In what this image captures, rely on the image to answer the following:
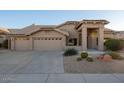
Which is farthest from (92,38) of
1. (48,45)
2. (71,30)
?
(48,45)

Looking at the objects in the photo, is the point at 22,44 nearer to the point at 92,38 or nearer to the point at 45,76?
the point at 92,38

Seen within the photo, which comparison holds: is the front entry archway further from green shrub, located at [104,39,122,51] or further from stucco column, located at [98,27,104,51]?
green shrub, located at [104,39,122,51]

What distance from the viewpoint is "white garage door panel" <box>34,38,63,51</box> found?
3033 cm

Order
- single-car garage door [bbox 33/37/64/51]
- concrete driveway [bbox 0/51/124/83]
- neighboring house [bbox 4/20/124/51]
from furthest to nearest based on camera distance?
single-car garage door [bbox 33/37/64/51]
neighboring house [bbox 4/20/124/51]
concrete driveway [bbox 0/51/124/83]

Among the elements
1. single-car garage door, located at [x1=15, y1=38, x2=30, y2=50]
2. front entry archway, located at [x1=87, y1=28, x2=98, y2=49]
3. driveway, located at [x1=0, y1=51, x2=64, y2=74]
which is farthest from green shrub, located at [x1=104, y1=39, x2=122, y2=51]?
single-car garage door, located at [x1=15, y1=38, x2=30, y2=50]

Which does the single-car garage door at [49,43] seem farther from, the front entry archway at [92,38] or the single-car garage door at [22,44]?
the front entry archway at [92,38]

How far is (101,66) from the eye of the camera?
13.8m

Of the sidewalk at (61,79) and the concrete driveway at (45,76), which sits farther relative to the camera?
the concrete driveway at (45,76)

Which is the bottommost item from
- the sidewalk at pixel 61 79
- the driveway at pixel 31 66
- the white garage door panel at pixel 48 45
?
the sidewalk at pixel 61 79

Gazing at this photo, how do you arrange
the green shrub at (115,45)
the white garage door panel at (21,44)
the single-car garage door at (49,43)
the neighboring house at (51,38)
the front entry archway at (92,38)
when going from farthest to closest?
the front entry archway at (92,38) < the white garage door panel at (21,44) < the single-car garage door at (49,43) < the neighboring house at (51,38) < the green shrub at (115,45)

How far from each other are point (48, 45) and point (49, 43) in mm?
360

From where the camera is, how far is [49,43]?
30.5 m

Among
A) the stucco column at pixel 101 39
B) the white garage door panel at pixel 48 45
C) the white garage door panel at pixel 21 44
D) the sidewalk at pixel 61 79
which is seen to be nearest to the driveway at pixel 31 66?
the sidewalk at pixel 61 79

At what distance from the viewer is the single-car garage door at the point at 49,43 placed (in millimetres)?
30328
